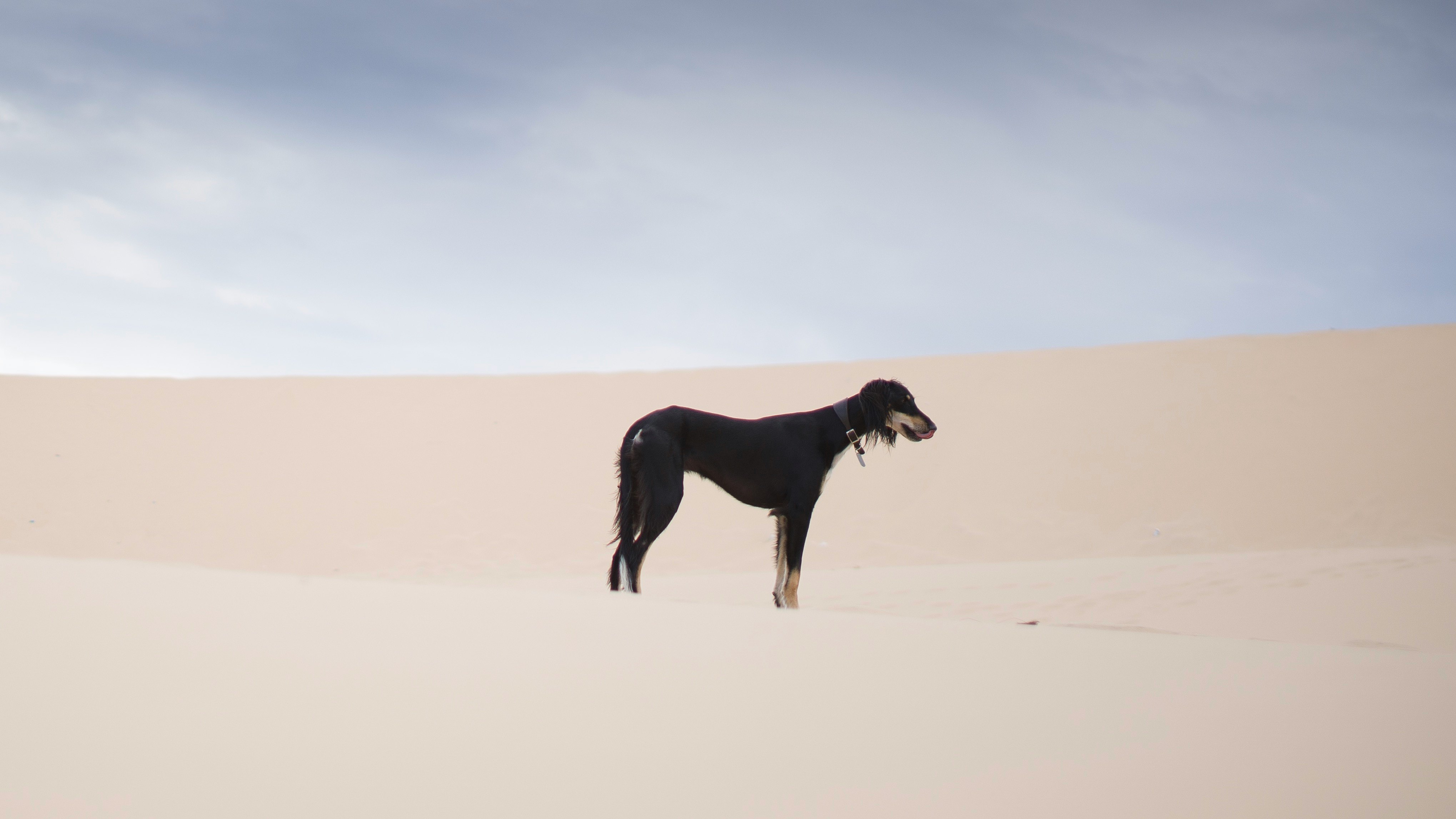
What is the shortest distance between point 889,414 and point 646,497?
1.79 metres

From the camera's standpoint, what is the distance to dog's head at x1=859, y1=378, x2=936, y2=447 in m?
6.27

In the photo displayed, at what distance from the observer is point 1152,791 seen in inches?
72.1

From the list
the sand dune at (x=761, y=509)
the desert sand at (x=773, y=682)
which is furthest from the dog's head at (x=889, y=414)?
the sand dune at (x=761, y=509)

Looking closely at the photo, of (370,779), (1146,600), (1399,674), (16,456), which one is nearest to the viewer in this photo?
(370,779)

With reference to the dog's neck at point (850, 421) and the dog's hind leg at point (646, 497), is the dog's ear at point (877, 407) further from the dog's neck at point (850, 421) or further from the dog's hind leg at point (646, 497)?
the dog's hind leg at point (646, 497)

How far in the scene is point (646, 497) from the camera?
5820 millimetres

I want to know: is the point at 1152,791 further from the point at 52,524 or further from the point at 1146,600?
the point at 52,524

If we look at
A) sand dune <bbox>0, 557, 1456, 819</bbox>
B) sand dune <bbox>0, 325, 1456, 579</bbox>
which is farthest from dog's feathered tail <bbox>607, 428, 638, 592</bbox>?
sand dune <bbox>0, 325, 1456, 579</bbox>

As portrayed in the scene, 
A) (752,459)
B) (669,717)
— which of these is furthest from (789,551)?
(669,717)

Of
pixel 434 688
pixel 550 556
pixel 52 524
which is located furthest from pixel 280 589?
pixel 52 524

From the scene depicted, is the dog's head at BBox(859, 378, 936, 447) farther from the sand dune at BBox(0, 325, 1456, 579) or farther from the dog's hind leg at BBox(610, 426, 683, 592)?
the sand dune at BBox(0, 325, 1456, 579)

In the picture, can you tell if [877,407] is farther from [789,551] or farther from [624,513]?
[624,513]

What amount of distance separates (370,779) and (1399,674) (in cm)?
298

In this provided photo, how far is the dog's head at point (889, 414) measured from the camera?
247 inches
